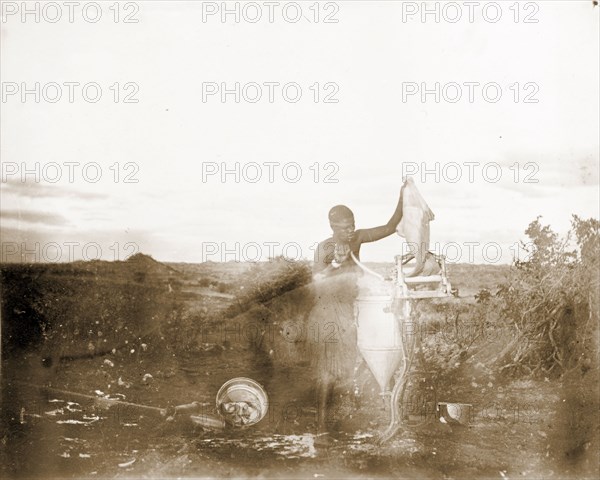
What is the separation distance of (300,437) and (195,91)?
2073 mm

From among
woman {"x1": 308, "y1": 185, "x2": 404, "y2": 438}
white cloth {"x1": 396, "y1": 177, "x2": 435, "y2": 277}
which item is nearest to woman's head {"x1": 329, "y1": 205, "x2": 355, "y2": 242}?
woman {"x1": 308, "y1": 185, "x2": 404, "y2": 438}

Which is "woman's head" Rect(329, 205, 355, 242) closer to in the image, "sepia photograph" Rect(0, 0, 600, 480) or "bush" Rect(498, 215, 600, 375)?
"sepia photograph" Rect(0, 0, 600, 480)

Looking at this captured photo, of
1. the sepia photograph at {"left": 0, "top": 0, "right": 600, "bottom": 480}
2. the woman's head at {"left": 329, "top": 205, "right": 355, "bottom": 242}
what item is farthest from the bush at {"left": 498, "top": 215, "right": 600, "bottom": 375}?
the woman's head at {"left": 329, "top": 205, "right": 355, "bottom": 242}

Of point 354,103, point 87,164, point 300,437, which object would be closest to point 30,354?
point 87,164

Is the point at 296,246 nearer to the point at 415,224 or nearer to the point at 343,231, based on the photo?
the point at 343,231

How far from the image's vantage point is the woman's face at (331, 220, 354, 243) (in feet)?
10.4

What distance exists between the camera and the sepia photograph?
310 cm

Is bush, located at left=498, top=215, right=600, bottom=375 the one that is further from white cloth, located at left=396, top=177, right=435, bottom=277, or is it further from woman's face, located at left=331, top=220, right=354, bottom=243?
woman's face, located at left=331, top=220, right=354, bottom=243

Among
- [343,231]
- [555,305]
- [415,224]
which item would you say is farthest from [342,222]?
[555,305]

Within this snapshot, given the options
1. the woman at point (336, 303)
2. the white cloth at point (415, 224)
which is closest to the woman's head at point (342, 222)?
the woman at point (336, 303)

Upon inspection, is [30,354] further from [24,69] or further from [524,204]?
[524,204]

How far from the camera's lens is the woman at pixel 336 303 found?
10.3ft

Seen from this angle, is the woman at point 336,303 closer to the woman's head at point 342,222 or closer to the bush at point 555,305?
the woman's head at point 342,222

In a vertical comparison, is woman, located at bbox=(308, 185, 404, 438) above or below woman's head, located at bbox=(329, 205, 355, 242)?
below
